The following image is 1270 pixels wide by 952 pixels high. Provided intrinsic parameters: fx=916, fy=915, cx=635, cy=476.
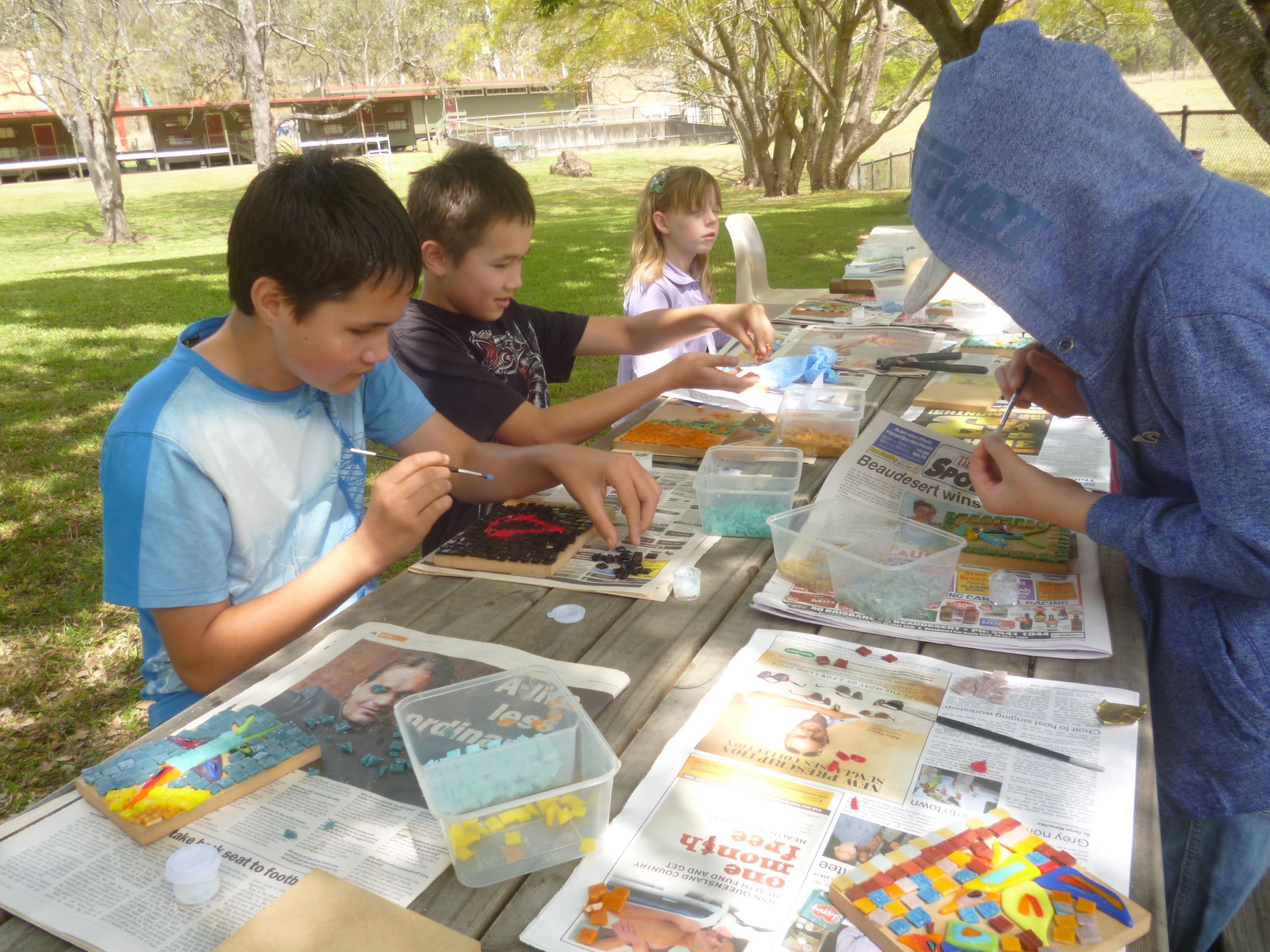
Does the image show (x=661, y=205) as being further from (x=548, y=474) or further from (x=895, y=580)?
(x=895, y=580)

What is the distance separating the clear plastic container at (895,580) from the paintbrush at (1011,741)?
25 cm

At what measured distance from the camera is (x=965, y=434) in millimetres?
2078

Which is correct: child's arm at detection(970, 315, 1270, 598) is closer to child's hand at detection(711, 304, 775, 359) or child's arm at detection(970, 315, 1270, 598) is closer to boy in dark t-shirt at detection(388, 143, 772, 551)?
boy in dark t-shirt at detection(388, 143, 772, 551)

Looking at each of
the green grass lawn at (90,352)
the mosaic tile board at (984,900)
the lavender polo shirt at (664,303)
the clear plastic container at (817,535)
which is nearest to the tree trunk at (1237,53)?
the lavender polo shirt at (664,303)

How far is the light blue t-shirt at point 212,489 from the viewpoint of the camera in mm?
1297

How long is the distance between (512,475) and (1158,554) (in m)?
1.10

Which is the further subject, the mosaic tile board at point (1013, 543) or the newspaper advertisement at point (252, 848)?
the mosaic tile board at point (1013, 543)

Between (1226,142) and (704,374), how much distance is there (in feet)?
44.4

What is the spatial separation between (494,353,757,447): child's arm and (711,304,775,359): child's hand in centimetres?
20

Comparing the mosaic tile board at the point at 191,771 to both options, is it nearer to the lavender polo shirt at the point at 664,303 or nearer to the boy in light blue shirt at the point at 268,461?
the boy in light blue shirt at the point at 268,461

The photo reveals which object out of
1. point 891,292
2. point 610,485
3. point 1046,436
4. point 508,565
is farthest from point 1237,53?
point 508,565

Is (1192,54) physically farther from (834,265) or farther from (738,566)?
(738,566)

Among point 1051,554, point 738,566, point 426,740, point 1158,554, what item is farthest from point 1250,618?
point 426,740

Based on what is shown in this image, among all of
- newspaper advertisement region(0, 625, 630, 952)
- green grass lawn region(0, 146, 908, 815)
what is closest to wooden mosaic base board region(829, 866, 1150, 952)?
newspaper advertisement region(0, 625, 630, 952)
